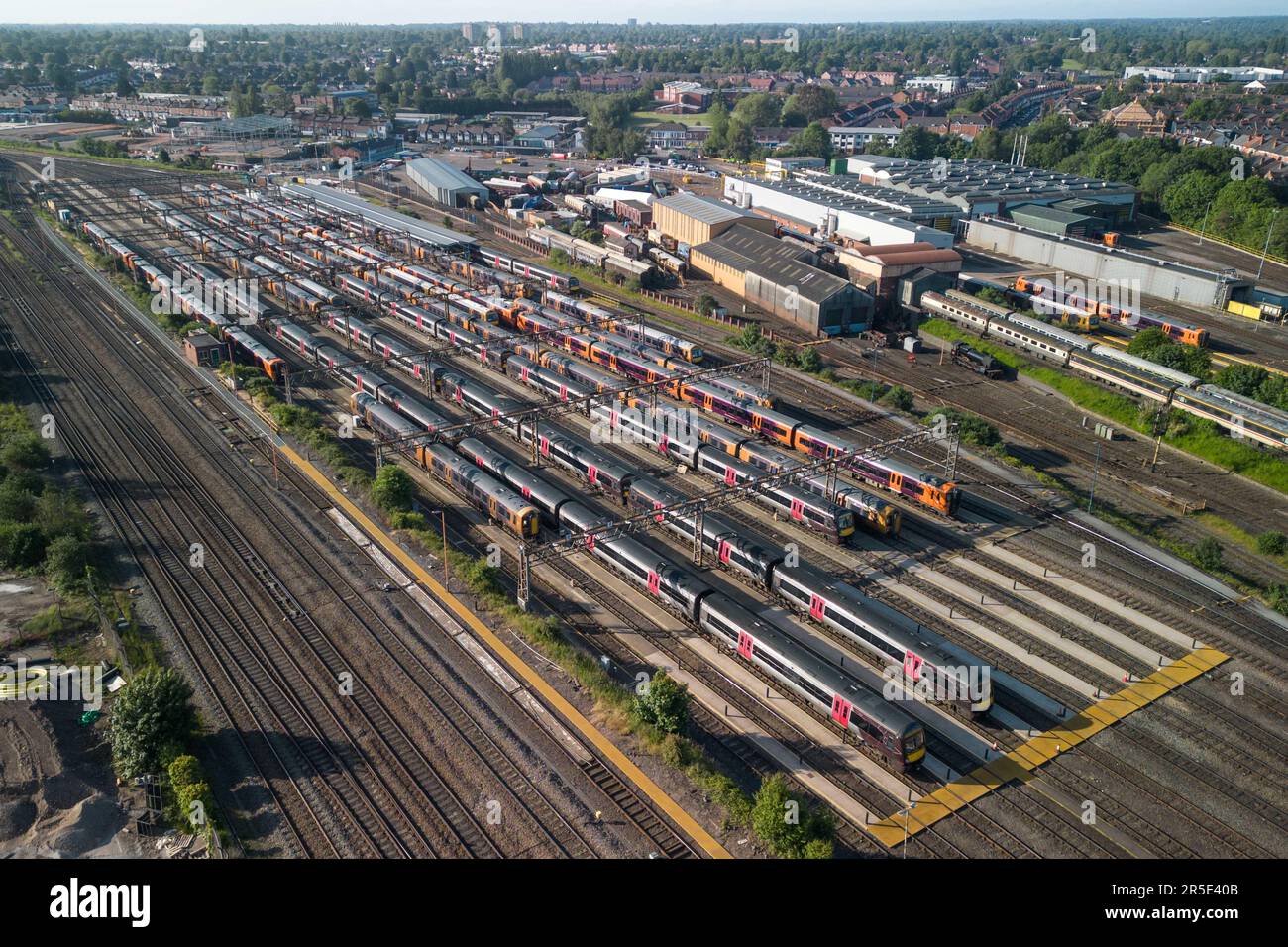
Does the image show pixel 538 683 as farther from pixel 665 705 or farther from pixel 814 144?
pixel 814 144

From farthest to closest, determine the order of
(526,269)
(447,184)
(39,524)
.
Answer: (447,184), (526,269), (39,524)

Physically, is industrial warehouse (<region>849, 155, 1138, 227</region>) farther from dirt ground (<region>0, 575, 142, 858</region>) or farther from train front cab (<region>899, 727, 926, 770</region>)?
dirt ground (<region>0, 575, 142, 858</region>)

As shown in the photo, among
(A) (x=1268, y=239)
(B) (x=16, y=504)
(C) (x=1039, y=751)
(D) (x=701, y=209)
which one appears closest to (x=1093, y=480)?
(C) (x=1039, y=751)

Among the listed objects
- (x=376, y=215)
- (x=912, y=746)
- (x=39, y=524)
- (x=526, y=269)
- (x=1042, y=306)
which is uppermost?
(x=376, y=215)

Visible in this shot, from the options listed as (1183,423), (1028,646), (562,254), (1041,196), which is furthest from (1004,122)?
(1028,646)

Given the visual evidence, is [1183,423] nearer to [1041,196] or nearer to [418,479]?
[418,479]

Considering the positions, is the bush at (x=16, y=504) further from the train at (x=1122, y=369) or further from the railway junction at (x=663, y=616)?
the train at (x=1122, y=369)
